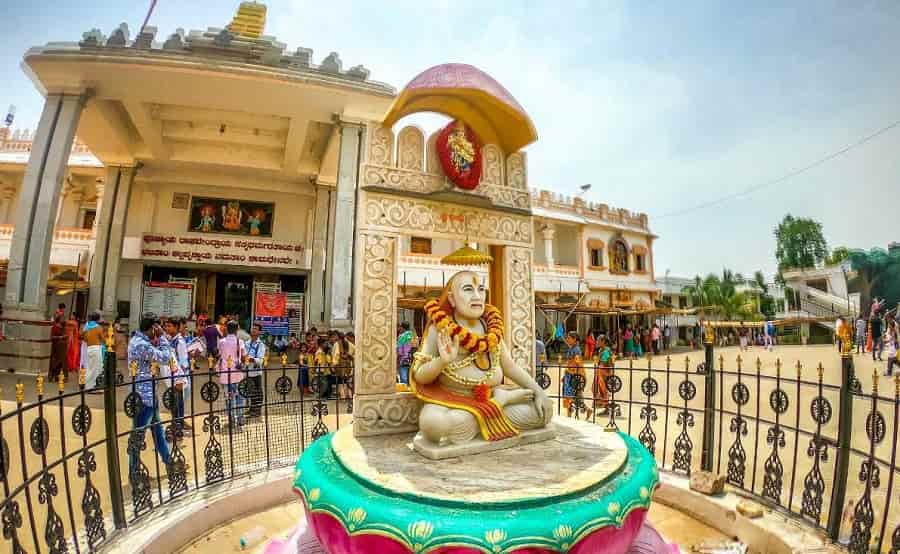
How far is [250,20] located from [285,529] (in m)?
14.6

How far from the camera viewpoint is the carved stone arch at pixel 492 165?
164 inches

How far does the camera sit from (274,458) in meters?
5.07

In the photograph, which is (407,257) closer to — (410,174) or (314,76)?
(314,76)

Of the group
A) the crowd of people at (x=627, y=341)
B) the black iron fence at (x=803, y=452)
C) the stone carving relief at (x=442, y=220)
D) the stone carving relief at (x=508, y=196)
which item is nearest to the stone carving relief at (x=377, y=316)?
the stone carving relief at (x=442, y=220)

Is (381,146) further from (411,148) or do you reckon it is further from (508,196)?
(508,196)

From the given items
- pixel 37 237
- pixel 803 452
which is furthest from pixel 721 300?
pixel 37 237

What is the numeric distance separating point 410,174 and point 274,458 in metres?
3.78

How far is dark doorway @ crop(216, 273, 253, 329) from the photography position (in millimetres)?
17500

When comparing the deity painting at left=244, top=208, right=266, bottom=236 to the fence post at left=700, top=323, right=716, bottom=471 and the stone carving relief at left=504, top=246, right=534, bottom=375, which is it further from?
the fence post at left=700, top=323, right=716, bottom=471

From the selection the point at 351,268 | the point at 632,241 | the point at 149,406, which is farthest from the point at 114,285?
the point at 632,241

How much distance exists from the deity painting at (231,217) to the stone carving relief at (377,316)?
52.1 feet

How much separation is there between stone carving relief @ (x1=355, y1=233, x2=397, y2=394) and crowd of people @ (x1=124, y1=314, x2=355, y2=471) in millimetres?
1393

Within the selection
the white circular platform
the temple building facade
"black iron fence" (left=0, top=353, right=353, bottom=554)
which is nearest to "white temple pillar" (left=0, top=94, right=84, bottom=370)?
the temple building facade

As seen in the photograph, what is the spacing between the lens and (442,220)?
12.8 ft
